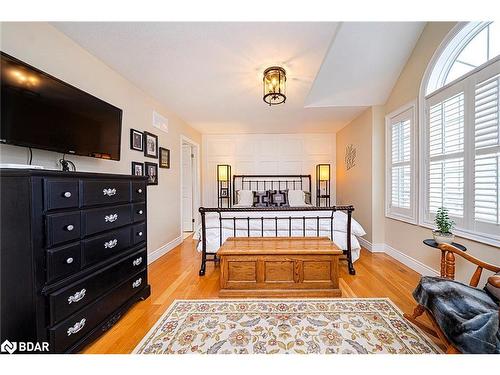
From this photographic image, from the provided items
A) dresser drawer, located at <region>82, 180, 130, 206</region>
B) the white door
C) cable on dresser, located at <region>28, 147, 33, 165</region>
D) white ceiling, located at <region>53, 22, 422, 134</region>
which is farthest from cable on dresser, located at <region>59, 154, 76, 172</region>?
the white door

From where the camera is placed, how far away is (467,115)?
201cm

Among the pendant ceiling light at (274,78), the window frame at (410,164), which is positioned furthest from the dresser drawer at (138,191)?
the window frame at (410,164)

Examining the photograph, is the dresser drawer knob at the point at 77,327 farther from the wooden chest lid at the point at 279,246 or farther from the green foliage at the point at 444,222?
the green foliage at the point at 444,222

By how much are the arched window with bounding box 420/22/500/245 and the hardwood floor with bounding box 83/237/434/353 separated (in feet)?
2.65

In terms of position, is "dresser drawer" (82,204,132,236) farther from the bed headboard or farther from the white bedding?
the bed headboard

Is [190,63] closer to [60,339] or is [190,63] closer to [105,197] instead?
[105,197]

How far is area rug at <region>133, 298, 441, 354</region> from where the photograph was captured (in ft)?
4.83

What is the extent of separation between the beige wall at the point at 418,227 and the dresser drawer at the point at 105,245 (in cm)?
309

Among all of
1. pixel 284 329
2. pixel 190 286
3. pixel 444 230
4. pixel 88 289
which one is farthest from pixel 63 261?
pixel 444 230

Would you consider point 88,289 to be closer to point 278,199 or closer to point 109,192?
point 109,192

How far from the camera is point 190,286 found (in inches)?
94.4
